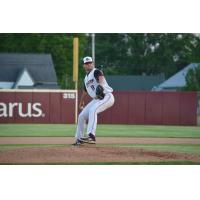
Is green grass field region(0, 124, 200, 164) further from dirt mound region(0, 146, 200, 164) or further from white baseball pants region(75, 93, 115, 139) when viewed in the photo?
white baseball pants region(75, 93, 115, 139)

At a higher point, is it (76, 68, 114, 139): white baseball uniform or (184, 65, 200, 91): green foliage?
(184, 65, 200, 91): green foliage

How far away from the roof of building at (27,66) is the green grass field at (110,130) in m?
1.19

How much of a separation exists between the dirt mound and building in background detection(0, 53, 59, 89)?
297cm

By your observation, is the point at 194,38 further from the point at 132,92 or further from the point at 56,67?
the point at 132,92

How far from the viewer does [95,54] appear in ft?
57.4

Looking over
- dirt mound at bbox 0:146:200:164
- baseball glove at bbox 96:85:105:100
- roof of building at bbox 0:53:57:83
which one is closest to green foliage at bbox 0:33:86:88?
roof of building at bbox 0:53:57:83

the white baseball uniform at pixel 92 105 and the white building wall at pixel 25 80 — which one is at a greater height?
the white building wall at pixel 25 80

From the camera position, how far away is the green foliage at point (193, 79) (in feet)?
53.5

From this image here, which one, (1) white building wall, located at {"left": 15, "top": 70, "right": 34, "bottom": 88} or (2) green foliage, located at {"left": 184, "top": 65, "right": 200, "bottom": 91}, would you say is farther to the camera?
(2) green foliage, located at {"left": 184, "top": 65, "right": 200, "bottom": 91}

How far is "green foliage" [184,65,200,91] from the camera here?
16297 mm

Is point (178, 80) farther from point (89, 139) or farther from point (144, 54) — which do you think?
point (89, 139)

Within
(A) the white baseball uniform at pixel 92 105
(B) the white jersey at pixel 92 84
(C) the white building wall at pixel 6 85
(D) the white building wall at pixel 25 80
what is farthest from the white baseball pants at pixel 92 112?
(D) the white building wall at pixel 25 80

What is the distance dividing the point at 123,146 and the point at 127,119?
301 inches

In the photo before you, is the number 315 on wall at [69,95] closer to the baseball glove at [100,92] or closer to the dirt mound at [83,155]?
the baseball glove at [100,92]
